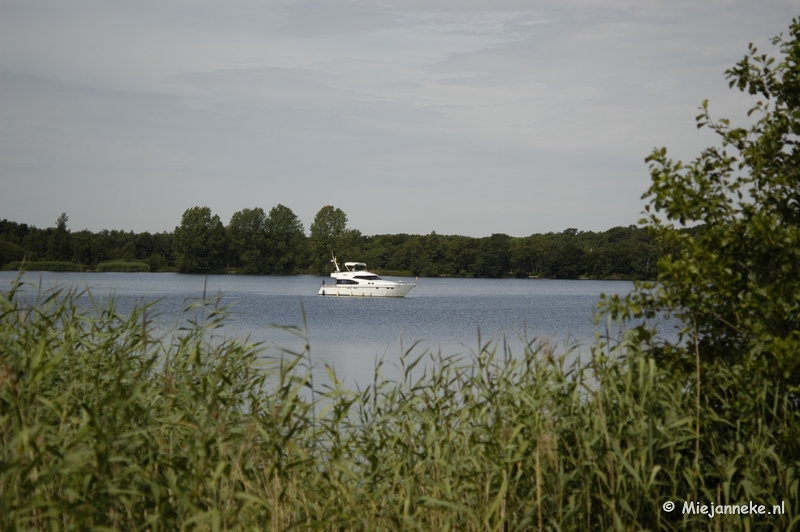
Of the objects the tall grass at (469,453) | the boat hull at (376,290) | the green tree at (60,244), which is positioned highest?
the green tree at (60,244)

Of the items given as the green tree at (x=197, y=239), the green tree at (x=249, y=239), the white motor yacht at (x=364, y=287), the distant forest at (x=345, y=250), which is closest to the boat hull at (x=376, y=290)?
the white motor yacht at (x=364, y=287)

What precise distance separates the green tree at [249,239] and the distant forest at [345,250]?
148mm

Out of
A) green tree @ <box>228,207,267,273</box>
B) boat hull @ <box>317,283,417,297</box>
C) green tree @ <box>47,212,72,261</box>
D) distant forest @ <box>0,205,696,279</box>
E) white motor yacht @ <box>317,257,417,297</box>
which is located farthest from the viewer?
green tree @ <box>228,207,267,273</box>

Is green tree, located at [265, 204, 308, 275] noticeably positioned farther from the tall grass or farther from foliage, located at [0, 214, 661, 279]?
the tall grass

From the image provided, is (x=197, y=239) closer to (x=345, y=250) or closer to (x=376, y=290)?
(x=345, y=250)

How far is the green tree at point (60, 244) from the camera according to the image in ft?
95.2

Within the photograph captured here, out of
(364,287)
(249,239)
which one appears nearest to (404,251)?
(249,239)

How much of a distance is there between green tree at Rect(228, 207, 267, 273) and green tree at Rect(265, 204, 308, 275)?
1009mm

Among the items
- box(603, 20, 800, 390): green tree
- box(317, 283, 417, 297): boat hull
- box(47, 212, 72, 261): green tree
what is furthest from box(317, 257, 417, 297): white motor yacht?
box(603, 20, 800, 390): green tree

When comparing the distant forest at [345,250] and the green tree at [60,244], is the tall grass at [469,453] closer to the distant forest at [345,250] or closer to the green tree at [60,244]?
the green tree at [60,244]

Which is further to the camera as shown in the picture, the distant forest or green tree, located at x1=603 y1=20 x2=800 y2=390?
the distant forest

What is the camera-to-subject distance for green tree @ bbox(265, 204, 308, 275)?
111375 millimetres

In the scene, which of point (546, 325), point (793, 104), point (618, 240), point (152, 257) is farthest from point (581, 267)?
point (793, 104)

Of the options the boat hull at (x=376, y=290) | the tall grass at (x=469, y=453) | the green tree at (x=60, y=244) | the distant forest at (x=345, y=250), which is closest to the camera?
the tall grass at (x=469, y=453)
